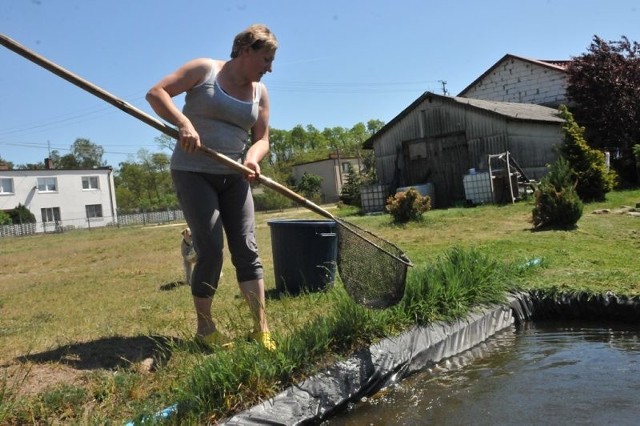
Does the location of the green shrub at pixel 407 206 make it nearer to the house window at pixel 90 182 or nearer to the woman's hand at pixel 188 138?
the woman's hand at pixel 188 138

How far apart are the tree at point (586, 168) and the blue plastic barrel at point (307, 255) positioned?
12.5 m

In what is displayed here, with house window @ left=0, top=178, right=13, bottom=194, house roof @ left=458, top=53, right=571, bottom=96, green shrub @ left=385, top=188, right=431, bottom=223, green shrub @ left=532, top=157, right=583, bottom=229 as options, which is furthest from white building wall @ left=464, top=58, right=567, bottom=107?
house window @ left=0, top=178, right=13, bottom=194

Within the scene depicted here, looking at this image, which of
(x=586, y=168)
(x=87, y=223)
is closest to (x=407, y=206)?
(x=586, y=168)

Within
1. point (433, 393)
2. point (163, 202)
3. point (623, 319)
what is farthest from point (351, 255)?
point (163, 202)

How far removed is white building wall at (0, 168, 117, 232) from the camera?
4944cm

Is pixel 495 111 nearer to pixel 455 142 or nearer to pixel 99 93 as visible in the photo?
pixel 455 142

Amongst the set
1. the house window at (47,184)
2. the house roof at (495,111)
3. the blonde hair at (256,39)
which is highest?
the house window at (47,184)

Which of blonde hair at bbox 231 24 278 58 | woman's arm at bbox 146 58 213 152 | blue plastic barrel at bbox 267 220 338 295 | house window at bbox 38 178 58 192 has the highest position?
house window at bbox 38 178 58 192

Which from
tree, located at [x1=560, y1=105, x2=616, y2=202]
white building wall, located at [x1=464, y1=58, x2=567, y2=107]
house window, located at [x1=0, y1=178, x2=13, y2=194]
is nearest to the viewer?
tree, located at [x1=560, y1=105, x2=616, y2=202]

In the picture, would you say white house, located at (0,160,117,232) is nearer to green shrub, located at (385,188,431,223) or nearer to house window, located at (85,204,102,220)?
house window, located at (85,204,102,220)

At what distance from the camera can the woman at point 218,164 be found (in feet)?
11.5

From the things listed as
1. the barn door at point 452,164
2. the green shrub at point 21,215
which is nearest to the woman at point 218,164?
the barn door at point 452,164

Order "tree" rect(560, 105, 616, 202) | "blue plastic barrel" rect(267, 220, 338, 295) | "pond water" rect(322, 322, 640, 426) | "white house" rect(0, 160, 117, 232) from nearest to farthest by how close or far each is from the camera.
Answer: "pond water" rect(322, 322, 640, 426), "blue plastic barrel" rect(267, 220, 338, 295), "tree" rect(560, 105, 616, 202), "white house" rect(0, 160, 117, 232)

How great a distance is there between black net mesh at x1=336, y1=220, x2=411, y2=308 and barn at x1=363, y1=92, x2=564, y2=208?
15.2 metres
